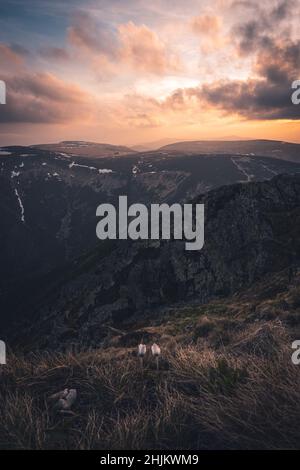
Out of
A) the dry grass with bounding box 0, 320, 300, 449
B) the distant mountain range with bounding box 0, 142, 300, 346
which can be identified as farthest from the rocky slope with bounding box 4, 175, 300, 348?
the distant mountain range with bounding box 0, 142, 300, 346

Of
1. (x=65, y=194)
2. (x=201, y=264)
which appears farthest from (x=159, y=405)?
(x=65, y=194)

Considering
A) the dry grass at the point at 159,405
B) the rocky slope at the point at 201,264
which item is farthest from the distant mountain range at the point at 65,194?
the dry grass at the point at 159,405

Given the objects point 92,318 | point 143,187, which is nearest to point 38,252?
point 143,187

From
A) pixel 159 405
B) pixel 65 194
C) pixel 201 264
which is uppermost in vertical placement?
pixel 65 194

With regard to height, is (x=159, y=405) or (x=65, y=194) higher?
(x=65, y=194)

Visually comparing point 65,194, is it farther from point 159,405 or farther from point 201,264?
point 159,405

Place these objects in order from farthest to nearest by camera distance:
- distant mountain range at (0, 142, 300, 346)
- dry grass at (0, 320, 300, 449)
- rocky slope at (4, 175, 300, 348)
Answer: distant mountain range at (0, 142, 300, 346)
rocky slope at (4, 175, 300, 348)
dry grass at (0, 320, 300, 449)

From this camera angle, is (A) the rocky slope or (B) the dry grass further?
(A) the rocky slope

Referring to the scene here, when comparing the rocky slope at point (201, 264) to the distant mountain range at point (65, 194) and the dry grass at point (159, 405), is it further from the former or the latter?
the distant mountain range at point (65, 194)

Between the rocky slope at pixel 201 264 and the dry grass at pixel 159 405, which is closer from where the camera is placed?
the dry grass at pixel 159 405

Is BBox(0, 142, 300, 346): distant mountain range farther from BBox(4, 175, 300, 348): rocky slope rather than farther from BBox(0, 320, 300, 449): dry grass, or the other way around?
BBox(0, 320, 300, 449): dry grass
